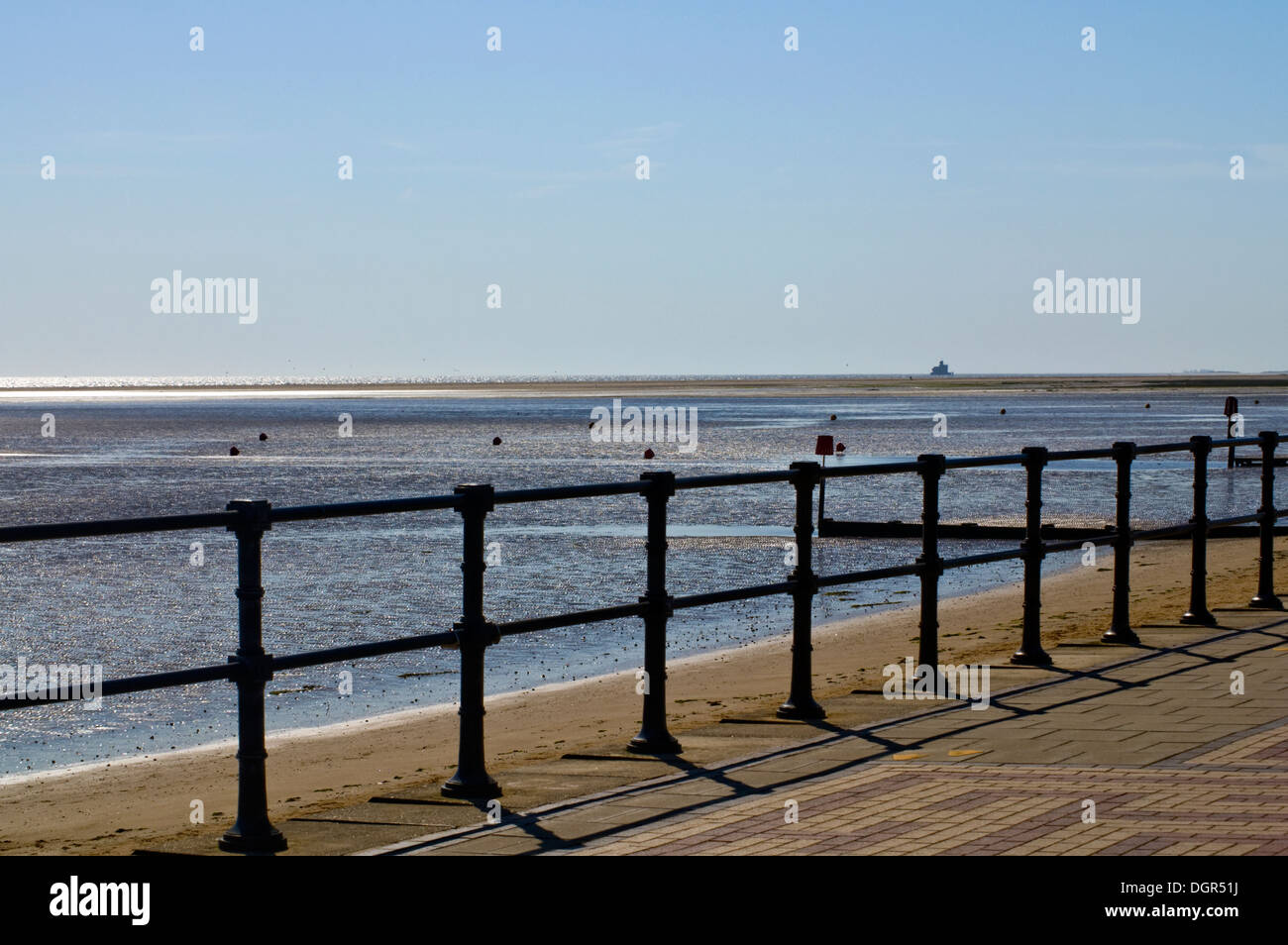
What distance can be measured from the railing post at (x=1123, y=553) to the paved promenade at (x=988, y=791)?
1.91m

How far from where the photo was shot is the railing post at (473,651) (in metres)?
7.03

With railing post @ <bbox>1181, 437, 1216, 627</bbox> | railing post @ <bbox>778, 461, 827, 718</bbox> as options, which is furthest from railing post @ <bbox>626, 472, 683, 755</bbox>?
railing post @ <bbox>1181, 437, 1216, 627</bbox>

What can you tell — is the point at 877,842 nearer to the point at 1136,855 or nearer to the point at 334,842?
the point at 1136,855

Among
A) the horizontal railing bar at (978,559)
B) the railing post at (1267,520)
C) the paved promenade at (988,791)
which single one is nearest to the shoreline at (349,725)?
the horizontal railing bar at (978,559)

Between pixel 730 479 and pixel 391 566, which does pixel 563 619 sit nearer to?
pixel 730 479

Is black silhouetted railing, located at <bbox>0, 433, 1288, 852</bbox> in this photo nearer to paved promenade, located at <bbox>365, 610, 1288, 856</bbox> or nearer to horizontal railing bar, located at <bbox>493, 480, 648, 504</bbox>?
horizontal railing bar, located at <bbox>493, 480, 648, 504</bbox>

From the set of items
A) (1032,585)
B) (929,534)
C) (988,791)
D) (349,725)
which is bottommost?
(349,725)

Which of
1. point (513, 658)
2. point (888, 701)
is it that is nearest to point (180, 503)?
point (513, 658)

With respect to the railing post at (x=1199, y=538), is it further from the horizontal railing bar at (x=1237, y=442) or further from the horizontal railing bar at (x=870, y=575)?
the horizontal railing bar at (x=870, y=575)

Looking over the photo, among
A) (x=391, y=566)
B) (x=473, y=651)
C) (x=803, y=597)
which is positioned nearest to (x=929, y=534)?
(x=803, y=597)

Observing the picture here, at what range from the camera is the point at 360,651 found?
21.9ft

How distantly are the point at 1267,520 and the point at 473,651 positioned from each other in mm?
7875

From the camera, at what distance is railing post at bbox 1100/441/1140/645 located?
443 inches

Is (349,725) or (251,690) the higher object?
(251,690)
